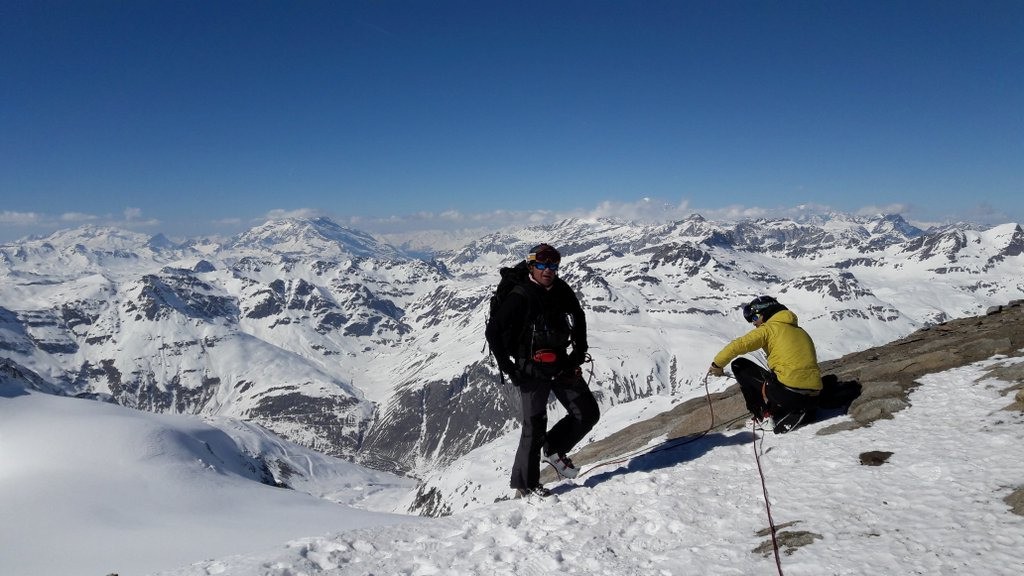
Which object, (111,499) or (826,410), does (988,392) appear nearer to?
(826,410)

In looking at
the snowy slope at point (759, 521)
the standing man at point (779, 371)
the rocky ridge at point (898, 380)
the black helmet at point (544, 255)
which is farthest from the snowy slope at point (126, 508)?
the rocky ridge at point (898, 380)

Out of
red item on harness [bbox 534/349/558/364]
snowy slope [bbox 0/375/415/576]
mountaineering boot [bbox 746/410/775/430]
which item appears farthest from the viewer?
snowy slope [bbox 0/375/415/576]

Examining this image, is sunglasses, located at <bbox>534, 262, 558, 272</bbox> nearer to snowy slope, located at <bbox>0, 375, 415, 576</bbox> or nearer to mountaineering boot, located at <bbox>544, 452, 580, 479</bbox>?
mountaineering boot, located at <bbox>544, 452, 580, 479</bbox>

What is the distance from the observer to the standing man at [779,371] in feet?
35.3

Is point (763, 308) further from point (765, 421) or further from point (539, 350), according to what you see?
point (539, 350)

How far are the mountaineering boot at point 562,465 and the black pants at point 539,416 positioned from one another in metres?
0.31

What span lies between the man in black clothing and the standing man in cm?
337

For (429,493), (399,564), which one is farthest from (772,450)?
(429,493)

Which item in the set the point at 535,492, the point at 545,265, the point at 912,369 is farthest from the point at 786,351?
the point at 535,492

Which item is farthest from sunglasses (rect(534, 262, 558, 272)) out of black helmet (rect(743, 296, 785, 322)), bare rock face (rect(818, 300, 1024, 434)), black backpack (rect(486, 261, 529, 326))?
bare rock face (rect(818, 300, 1024, 434))

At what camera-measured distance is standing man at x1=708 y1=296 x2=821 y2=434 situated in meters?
10.8

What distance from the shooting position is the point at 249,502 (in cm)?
2473

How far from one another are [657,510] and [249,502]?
23.9 m

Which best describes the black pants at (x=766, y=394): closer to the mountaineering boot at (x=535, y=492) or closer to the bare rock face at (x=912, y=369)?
the bare rock face at (x=912, y=369)
